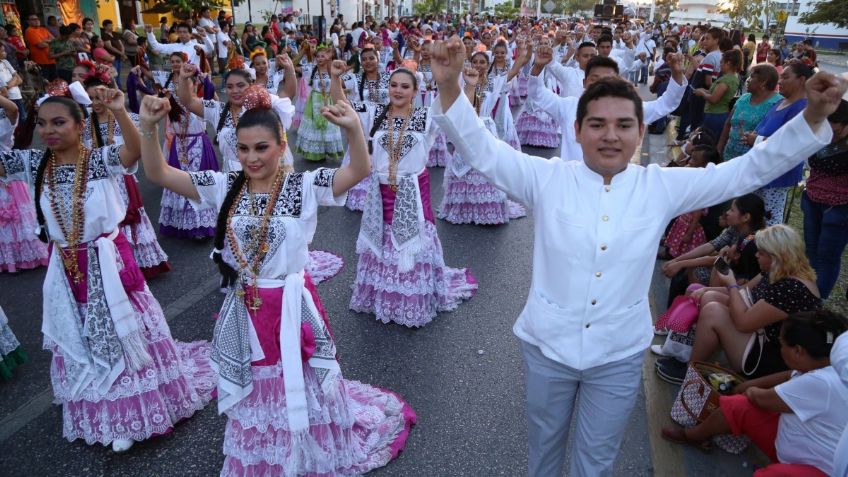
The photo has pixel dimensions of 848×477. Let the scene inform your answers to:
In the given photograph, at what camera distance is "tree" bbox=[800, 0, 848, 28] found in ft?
131

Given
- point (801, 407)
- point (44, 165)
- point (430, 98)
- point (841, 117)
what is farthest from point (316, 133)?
point (801, 407)

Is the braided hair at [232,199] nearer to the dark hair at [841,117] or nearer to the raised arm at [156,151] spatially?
the raised arm at [156,151]

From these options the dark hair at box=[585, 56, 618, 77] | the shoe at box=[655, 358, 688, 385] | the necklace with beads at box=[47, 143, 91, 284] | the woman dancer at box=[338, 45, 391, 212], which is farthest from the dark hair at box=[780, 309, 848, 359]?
the woman dancer at box=[338, 45, 391, 212]

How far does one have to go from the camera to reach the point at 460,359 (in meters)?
4.41

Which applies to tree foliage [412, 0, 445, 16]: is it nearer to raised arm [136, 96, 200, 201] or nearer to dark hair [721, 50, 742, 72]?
dark hair [721, 50, 742, 72]

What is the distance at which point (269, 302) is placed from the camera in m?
2.88

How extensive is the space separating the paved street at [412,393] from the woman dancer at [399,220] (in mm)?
212

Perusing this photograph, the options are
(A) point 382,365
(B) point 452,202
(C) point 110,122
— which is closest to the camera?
(A) point 382,365

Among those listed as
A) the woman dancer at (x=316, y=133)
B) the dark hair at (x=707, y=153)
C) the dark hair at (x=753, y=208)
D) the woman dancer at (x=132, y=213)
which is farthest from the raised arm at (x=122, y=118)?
the woman dancer at (x=316, y=133)

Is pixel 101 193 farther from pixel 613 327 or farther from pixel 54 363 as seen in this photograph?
pixel 613 327

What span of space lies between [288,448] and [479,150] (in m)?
1.85

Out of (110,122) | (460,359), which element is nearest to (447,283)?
(460,359)

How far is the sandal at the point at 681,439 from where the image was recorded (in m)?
3.47

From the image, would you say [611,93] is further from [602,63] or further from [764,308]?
[602,63]
